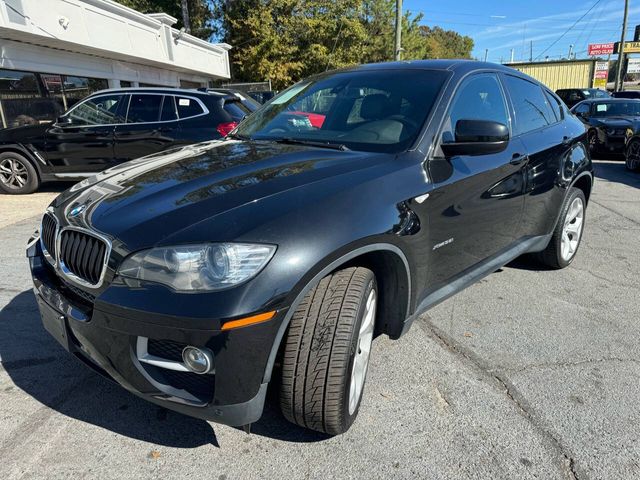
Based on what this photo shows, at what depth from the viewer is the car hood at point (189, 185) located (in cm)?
191

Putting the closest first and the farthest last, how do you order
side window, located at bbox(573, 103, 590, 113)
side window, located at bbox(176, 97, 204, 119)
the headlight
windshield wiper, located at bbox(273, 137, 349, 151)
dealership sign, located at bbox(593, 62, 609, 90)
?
1. the headlight
2. windshield wiper, located at bbox(273, 137, 349, 151)
3. side window, located at bbox(176, 97, 204, 119)
4. side window, located at bbox(573, 103, 590, 113)
5. dealership sign, located at bbox(593, 62, 609, 90)

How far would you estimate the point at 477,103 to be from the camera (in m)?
3.03

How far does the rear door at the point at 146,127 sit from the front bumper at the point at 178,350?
566 centimetres

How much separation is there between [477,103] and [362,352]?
1791 millimetres

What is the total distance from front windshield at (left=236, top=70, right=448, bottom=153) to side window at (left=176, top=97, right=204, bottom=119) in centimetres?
379

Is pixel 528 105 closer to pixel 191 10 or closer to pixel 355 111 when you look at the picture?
pixel 355 111

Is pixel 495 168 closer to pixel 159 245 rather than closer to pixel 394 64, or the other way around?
pixel 394 64

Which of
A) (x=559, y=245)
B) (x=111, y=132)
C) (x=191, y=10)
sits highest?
(x=191, y=10)

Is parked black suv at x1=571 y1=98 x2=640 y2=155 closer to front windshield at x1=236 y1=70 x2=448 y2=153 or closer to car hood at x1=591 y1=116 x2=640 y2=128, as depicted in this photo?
car hood at x1=591 y1=116 x2=640 y2=128

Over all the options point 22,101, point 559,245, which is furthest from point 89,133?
point 559,245

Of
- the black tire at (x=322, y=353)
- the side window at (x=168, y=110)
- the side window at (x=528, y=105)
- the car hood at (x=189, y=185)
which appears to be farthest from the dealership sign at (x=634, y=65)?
the black tire at (x=322, y=353)

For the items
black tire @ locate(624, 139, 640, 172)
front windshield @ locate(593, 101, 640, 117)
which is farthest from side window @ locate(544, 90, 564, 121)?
front windshield @ locate(593, 101, 640, 117)

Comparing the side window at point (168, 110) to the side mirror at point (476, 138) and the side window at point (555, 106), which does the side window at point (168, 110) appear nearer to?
the side window at point (555, 106)

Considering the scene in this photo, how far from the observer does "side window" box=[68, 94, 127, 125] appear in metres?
7.35
